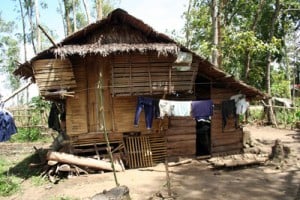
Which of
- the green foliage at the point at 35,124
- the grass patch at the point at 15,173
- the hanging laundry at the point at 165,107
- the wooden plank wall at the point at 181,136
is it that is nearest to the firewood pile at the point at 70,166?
the grass patch at the point at 15,173

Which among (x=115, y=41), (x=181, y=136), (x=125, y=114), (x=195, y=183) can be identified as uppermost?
(x=115, y=41)

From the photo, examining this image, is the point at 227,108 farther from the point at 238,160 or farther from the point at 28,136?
the point at 28,136

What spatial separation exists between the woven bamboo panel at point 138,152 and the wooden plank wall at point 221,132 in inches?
102

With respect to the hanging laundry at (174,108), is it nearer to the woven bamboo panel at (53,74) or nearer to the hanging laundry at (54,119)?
the woven bamboo panel at (53,74)

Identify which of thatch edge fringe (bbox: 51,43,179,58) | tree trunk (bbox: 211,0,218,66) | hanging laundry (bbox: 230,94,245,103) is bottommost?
hanging laundry (bbox: 230,94,245,103)

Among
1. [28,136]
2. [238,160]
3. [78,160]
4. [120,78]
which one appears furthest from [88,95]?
[28,136]

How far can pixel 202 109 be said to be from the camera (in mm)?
12234

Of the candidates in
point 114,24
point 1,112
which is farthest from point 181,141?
point 1,112

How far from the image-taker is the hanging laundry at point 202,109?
12.1 metres

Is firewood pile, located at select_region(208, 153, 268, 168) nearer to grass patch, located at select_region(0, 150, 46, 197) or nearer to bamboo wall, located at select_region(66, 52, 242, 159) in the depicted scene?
bamboo wall, located at select_region(66, 52, 242, 159)

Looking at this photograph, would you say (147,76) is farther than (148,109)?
No

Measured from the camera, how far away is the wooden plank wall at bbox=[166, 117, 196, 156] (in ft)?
41.7

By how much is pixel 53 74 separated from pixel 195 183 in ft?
18.0

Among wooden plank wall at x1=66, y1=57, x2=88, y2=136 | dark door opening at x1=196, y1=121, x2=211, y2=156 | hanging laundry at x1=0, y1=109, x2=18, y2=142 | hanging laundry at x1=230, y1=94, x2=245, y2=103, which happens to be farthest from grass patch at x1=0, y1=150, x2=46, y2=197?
hanging laundry at x1=230, y1=94, x2=245, y2=103
